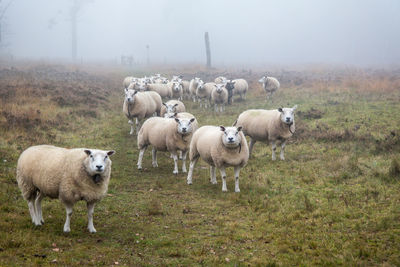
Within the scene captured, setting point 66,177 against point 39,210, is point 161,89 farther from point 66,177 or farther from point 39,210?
point 66,177

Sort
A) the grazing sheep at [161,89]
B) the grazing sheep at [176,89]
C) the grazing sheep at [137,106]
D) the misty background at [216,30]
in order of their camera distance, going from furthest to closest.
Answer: the misty background at [216,30]
the grazing sheep at [176,89]
the grazing sheep at [161,89]
the grazing sheep at [137,106]

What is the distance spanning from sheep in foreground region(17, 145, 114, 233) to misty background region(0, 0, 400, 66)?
7934 cm

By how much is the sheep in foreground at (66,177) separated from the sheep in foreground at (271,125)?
7.52m

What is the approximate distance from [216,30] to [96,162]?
5517 inches

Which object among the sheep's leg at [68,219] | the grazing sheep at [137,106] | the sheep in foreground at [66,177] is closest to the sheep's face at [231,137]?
the sheep in foreground at [66,177]

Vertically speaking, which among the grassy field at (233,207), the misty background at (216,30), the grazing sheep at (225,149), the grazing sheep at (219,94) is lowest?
the grassy field at (233,207)

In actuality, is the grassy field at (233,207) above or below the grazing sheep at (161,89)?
below

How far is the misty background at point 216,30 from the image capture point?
9888 cm

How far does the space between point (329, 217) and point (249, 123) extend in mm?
6735

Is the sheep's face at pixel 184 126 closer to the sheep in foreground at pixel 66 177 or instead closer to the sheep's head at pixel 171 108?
the sheep's head at pixel 171 108

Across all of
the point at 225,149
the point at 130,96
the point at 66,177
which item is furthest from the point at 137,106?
the point at 66,177

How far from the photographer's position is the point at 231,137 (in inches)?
375

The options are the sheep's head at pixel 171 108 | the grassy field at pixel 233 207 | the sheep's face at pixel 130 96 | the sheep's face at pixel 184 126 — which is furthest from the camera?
the sheep's face at pixel 130 96

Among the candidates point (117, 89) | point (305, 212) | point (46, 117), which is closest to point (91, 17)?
point (117, 89)
